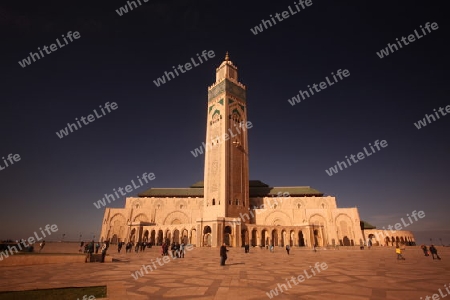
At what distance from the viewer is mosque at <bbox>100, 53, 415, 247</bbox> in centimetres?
4022

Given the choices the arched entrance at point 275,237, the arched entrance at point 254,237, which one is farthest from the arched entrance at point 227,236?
the arched entrance at point 275,237

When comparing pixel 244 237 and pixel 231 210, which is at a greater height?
pixel 231 210

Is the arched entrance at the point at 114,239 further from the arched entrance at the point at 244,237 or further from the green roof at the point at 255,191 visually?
the arched entrance at the point at 244,237

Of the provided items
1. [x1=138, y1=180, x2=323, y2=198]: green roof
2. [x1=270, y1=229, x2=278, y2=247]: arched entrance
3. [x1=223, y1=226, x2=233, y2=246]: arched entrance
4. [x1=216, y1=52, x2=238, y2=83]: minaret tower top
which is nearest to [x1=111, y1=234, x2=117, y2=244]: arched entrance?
[x1=138, y1=180, x2=323, y2=198]: green roof

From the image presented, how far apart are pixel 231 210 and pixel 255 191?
15.7 m

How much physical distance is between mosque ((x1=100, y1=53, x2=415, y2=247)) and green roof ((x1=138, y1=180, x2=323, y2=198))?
21cm

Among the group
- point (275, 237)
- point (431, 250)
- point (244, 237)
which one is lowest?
point (431, 250)

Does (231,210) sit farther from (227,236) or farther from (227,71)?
(227,71)

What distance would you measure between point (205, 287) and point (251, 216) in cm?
4265

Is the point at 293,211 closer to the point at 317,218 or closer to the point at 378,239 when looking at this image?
the point at 317,218

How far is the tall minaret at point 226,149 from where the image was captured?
136 feet

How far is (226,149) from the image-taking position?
43000 mm

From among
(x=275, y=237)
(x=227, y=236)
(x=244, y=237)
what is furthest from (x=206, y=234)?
(x=275, y=237)

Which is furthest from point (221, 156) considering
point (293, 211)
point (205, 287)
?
point (205, 287)
